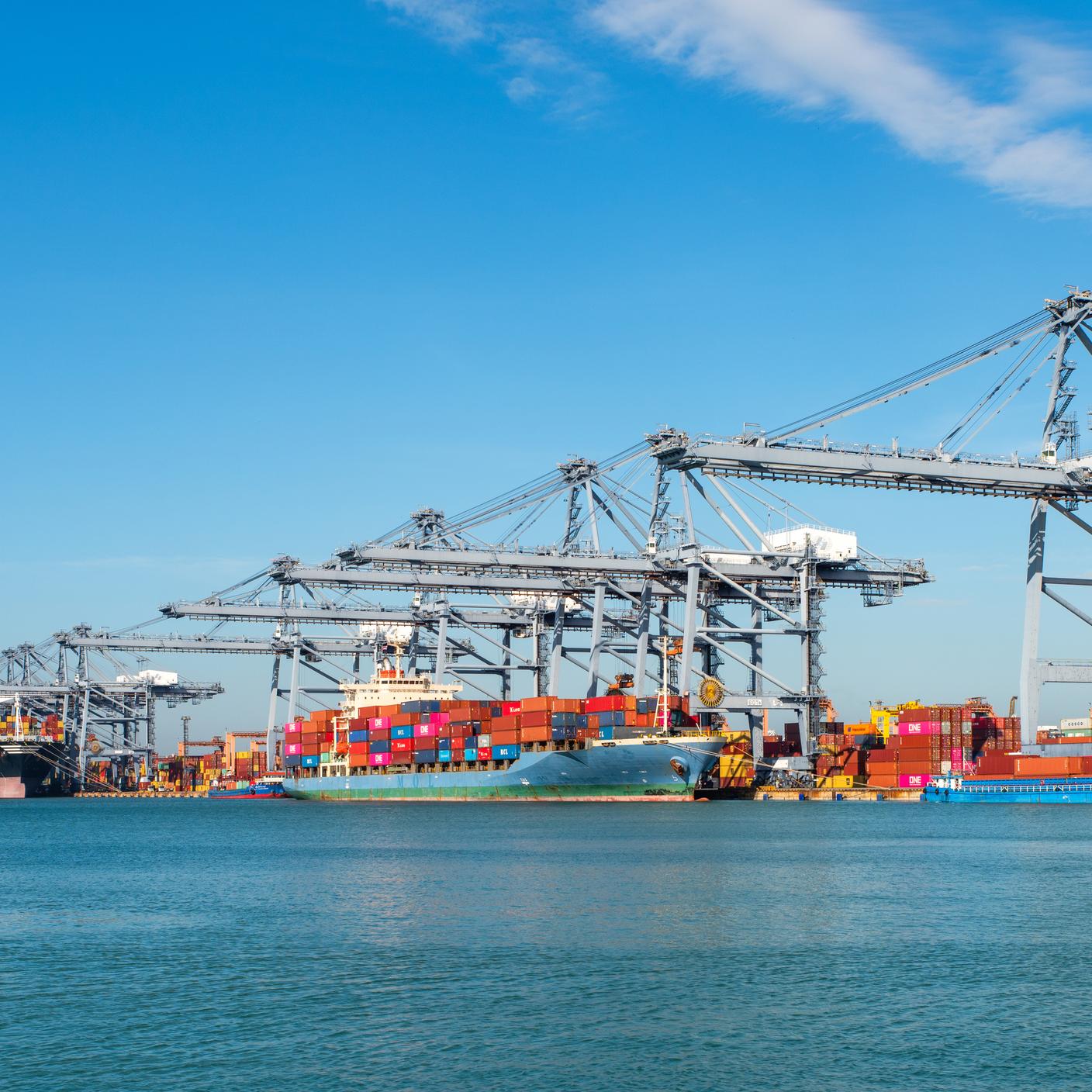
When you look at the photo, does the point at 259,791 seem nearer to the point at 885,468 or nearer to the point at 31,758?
the point at 31,758

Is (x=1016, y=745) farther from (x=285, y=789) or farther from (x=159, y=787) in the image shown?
(x=159, y=787)

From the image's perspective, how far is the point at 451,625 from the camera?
83750mm

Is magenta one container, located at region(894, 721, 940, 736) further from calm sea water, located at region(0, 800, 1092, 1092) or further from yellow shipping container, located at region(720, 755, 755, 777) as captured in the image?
calm sea water, located at region(0, 800, 1092, 1092)

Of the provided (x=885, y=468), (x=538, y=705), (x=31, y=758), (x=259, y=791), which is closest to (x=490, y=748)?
(x=538, y=705)

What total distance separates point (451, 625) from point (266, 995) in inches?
2588

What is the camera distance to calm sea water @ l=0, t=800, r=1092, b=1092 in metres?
14.7

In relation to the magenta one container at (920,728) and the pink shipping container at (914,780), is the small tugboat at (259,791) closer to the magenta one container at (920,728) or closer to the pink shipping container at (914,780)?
the pink shipping container at (914,780)

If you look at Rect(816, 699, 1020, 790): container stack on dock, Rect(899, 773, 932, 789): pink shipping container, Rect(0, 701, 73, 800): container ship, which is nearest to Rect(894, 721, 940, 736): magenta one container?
Rect(816, 699, 1020, 790): container stack on dock

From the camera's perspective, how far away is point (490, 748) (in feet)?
222

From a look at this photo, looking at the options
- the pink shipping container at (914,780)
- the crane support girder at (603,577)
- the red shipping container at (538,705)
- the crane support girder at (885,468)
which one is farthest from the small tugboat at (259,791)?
the crane support girder at (885,468)

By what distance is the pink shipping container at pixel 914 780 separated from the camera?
2527 inches

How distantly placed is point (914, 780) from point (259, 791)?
57842 millimetres

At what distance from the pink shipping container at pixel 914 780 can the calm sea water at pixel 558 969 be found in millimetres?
26711

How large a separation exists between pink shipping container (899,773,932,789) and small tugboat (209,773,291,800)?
43.8 m
